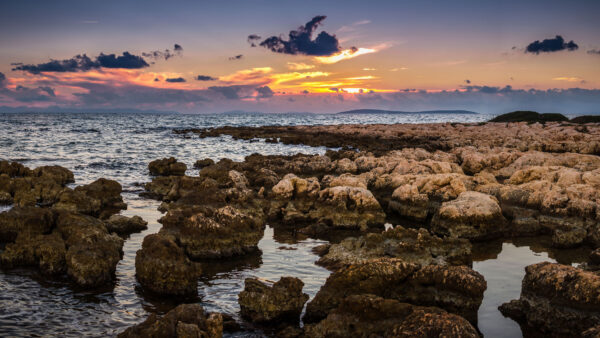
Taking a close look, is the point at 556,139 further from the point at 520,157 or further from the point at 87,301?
the point at 87,301

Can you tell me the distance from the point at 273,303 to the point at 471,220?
943 centimetres

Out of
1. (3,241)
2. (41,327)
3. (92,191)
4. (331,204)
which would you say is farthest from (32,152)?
(41,327)

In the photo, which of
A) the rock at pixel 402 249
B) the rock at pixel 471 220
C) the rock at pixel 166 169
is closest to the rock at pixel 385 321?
the rock at pixel 402 249

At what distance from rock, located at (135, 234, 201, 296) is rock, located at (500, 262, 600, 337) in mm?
7190

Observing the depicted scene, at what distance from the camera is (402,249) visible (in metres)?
12.5

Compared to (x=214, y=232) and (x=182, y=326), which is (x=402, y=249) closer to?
(x=214, y=232)

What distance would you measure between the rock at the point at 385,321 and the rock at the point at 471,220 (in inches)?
336

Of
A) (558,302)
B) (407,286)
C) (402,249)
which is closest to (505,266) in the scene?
(402,249)

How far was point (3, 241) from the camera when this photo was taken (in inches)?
517

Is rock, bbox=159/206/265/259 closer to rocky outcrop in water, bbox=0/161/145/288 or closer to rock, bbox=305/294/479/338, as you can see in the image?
rocky outcrop in water, bbox=0/161/145/288

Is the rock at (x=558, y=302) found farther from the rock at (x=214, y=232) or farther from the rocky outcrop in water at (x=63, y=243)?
the rocky outcrop in water at (x=63, y=243)

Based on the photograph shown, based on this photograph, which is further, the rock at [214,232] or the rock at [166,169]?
the rock at [166,169]

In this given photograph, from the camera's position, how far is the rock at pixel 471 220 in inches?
609

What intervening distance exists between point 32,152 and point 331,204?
125ft
